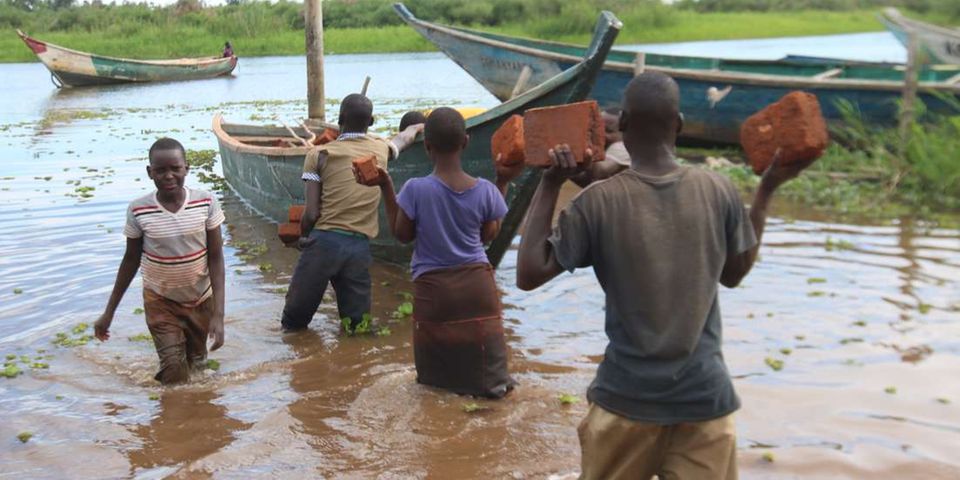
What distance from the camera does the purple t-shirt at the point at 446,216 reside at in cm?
428

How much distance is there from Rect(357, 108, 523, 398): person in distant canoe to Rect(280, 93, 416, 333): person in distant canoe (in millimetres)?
1162

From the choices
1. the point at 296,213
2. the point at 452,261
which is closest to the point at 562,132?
the point at 452,261

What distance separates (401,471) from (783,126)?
7.41 ft

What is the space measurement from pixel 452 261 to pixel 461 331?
0.33m

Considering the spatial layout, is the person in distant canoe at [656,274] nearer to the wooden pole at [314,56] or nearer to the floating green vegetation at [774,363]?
the floating green vegetation at [774,363]

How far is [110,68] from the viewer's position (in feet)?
106

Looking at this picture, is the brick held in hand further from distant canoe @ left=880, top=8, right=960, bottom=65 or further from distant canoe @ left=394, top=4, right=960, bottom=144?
distant canoe @ left=880, top=8, right=960, bottom=65

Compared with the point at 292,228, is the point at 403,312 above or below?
below

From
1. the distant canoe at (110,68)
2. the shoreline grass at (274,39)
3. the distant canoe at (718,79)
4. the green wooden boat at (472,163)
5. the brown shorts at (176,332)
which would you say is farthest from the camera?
the shoreline grass at (274,39)

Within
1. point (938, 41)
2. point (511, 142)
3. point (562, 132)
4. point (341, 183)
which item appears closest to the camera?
point (562, 132)

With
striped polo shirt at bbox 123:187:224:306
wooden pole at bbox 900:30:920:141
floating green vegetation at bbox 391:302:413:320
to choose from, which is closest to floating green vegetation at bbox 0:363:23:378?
striped polo shirt at bbox 123:187:224:306

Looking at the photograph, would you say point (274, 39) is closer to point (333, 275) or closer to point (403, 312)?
point (403, 312)

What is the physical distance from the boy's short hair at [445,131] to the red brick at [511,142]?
36.1 inches

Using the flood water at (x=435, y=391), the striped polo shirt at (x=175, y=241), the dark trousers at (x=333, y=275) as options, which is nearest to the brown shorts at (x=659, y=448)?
the flood water at (x=435, y=391)
